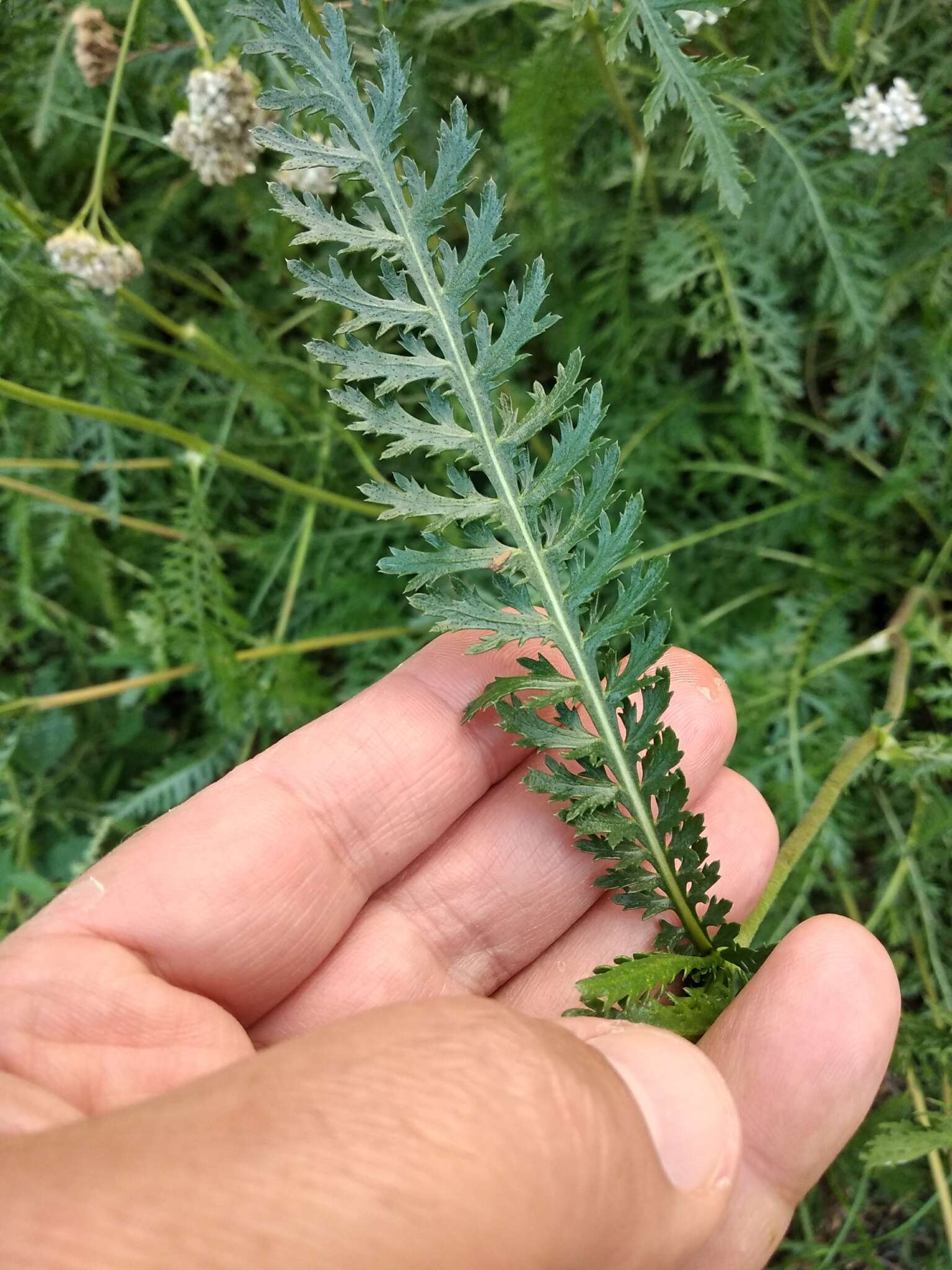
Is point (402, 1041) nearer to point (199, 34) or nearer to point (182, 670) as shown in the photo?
point (182, 670)

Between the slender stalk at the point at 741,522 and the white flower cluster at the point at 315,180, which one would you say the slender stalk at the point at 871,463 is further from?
the white flower cluster at the point at 315,180

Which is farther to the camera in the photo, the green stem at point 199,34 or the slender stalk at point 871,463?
the slender stalk at point 871,463

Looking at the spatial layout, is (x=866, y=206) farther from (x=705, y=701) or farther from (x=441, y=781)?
(x=441, y=781)

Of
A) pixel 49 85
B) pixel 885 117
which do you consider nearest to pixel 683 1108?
pixel 885 117

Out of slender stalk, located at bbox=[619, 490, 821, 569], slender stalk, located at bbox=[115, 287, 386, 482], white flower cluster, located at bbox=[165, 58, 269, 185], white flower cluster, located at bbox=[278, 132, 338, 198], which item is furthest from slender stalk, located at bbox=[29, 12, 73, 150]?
slender stalk, located at bbox=[619, 490, 821, 569]

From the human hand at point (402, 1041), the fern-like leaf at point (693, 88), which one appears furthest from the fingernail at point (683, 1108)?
the fern-like leaf at point (693, 88)

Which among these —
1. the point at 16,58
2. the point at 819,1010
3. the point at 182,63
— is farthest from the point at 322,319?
the point at 819,1010

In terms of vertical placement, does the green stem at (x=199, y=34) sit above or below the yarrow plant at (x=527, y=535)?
above

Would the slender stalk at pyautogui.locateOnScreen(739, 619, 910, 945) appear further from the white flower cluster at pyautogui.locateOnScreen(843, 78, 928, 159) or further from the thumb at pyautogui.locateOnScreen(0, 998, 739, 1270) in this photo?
the white flower cluster at pyautogui.locateOnScreen(843, 78, 928, 159)
